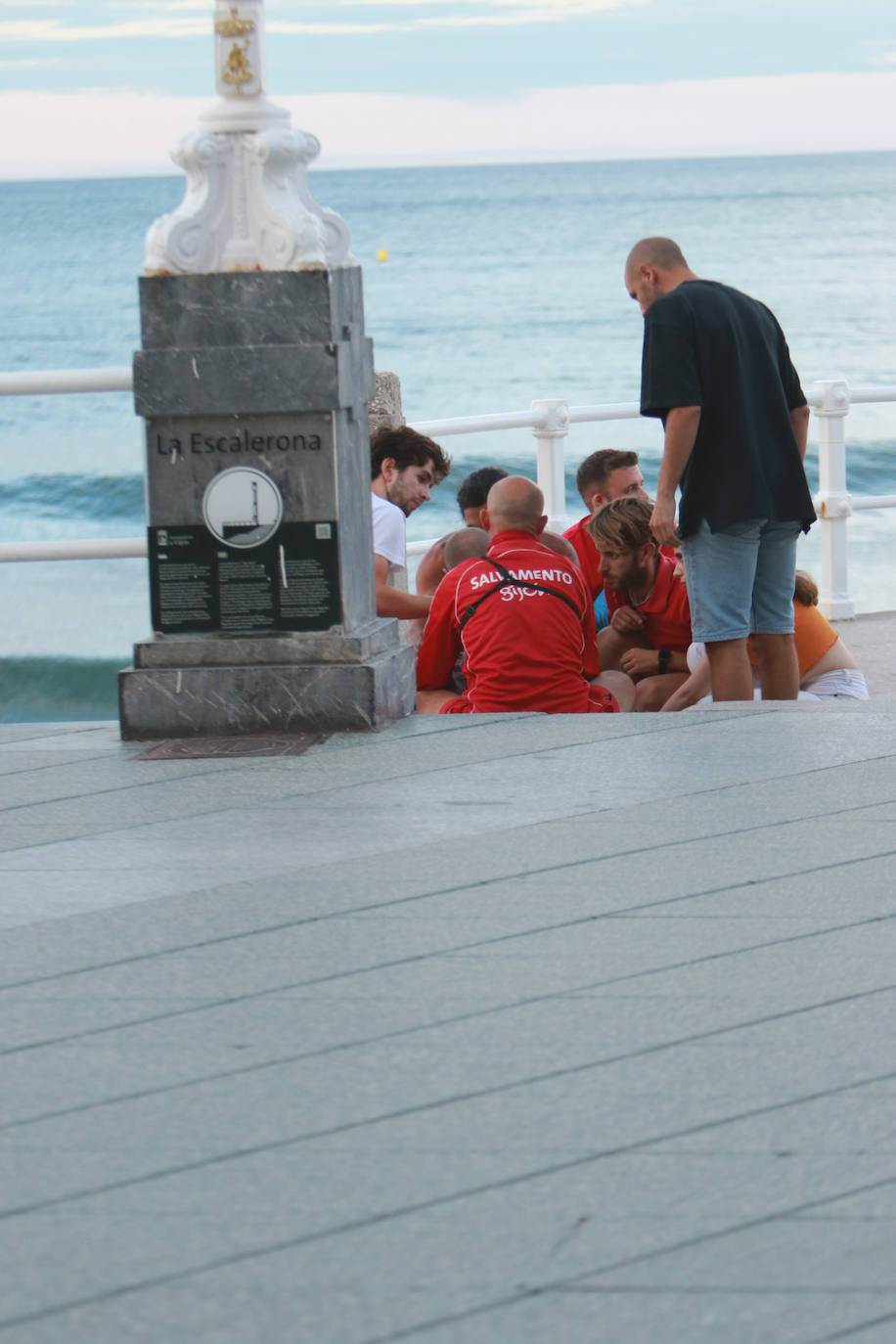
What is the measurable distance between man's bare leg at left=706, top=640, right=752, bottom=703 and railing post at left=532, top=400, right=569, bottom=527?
2989 mm

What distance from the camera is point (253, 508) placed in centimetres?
419

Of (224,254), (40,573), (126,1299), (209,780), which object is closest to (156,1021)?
(126,1299)

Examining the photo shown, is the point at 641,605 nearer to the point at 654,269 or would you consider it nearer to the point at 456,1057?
the point at 654,269

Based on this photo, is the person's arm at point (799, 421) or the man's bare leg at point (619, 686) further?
the man's bare leg at point (619, 686)

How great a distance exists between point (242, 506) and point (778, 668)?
1939mm

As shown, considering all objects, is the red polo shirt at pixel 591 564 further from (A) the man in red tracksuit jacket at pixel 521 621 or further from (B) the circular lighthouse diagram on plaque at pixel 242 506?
(B) the circular lighthouse diagram on plaque at pixel 242 506

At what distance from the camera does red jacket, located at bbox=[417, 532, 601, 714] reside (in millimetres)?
4922

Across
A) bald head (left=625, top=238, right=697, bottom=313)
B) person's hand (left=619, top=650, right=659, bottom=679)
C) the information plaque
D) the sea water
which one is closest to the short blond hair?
person's hand (left=619, top=650, right=659, bottom=679)

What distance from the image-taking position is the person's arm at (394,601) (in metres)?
6.08

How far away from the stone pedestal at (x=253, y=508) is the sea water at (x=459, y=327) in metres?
10.2

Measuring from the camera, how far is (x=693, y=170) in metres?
148

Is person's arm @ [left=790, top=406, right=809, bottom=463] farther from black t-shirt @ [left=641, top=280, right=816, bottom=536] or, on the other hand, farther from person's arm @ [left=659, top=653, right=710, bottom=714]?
person's arm @ [left=659, top=653, right=710, bottom=714]

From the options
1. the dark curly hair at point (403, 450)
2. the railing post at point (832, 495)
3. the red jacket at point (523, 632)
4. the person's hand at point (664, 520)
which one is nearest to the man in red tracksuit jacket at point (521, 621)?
the red jacket at point (523, 632)

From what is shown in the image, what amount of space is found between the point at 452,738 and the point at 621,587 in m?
1.98
